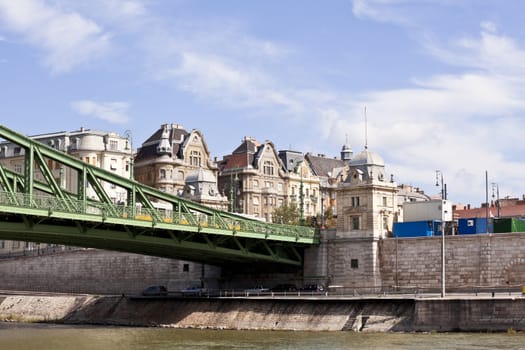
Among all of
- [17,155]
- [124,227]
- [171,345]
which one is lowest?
[171,345]

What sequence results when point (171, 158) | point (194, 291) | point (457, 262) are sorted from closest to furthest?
1. point (457, 262)
2. point (194, 291)
3. point (171, 158)

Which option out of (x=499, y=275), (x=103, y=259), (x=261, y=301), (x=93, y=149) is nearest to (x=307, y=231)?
(x=261, y=301)

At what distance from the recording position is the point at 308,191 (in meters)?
163

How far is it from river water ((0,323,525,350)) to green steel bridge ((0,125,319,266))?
7080 millimetres

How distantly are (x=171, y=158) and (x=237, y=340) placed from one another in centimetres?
7815

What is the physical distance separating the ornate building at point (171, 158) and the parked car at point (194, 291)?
43.7m

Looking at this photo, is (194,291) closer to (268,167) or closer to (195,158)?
(195,158)

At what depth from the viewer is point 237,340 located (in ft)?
229

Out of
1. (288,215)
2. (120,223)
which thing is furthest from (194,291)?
(288,215)

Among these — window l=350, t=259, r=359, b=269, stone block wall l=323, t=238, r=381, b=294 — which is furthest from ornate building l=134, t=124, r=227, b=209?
window l=350, t=259, r=359, b=269

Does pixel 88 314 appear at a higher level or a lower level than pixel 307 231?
lower

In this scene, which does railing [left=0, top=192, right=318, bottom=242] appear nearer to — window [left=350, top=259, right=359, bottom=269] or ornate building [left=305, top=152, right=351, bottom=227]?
window [left=350, top=259, right=359, bottom=269]

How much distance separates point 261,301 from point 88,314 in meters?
19.4

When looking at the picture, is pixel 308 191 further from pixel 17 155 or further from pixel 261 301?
pixel 261 301
